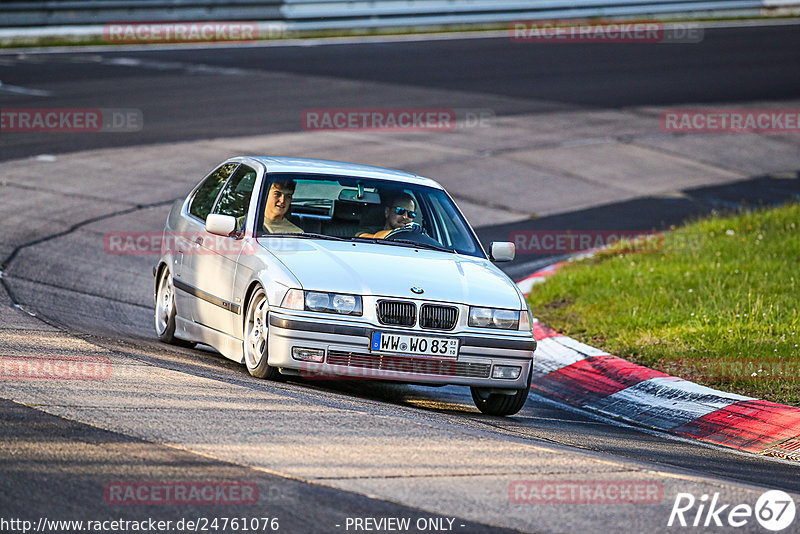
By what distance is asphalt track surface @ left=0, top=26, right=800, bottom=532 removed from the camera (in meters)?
5.20

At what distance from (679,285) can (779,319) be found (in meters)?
1.61

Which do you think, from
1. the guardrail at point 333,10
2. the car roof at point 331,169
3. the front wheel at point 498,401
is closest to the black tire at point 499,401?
the front wheel at point 498,401

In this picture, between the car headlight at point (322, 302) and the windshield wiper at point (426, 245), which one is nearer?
the car headlight at point (322, 302)

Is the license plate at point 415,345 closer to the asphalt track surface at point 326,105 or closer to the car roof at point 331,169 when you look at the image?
the asphalt track surface at point 326,105

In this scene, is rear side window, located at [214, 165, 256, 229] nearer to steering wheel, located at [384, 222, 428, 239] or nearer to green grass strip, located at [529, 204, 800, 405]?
steering wheel, located at [384, 222, 428, 239]

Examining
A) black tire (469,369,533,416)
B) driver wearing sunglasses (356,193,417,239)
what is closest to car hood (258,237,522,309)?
driver wearing sunglasses (356,193,417,239)

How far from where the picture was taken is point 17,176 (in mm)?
15375

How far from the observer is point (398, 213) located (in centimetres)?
873

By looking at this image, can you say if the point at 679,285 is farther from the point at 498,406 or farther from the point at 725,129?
the point at 725,129

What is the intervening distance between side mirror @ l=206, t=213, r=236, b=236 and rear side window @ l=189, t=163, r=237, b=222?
0.96 meters

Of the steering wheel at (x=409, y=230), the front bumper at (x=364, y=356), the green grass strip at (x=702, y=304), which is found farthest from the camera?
the green grass strip at (x=702, y=304)

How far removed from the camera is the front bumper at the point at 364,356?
736cm

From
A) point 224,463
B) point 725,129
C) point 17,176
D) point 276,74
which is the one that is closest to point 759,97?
point 725,129

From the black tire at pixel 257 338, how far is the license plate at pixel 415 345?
0.73 metres
